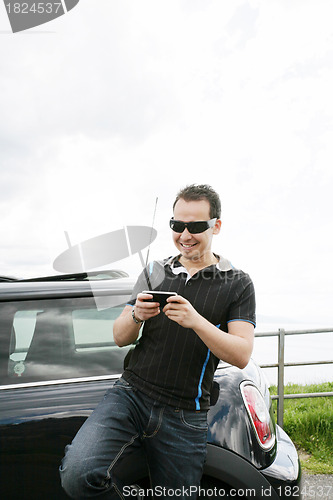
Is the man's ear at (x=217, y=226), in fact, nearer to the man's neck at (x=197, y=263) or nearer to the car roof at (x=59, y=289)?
the man's neck at (x=197, y=263)

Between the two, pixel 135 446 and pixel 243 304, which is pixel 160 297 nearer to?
pixel 243 304

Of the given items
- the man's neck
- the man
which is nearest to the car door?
the man

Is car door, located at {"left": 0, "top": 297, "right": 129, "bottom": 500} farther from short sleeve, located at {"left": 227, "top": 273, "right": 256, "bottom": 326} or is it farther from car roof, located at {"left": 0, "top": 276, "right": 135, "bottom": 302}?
short sleeve, located at {"left": 227, "top": 273, "right": 256, "bottom": 326}

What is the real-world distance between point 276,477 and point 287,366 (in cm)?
332

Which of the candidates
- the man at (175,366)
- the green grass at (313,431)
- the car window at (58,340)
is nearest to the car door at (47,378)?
the car window at (58,340)

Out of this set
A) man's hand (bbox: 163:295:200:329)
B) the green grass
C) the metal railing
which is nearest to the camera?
man's hand (bbox: 163:295:200:329)

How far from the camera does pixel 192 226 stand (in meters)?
2.27

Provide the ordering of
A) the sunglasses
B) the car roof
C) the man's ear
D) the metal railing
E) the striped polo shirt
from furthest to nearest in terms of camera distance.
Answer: the metal railing
the car roof
the man's ear
the sunglasses
the striped polo shirt

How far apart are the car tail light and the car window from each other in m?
0.70

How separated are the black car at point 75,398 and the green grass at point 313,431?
2.07 metres

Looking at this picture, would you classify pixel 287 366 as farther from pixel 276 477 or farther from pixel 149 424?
pixel 149 424

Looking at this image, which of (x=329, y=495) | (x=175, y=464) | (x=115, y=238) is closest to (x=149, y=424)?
(x=175, y=464)

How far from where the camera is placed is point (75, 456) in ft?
6.51

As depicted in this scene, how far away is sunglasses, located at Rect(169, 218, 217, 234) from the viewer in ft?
7.45
